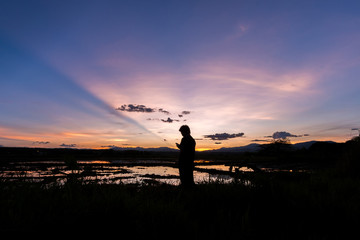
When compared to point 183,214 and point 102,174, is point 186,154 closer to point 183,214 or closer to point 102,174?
point 183,214

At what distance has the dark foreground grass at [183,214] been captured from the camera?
2.95m

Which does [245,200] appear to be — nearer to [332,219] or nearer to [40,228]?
[332,219]

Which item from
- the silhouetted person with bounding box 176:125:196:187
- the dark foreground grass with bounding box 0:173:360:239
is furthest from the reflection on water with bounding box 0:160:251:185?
the silhouetted person with bounding box 176:125:196:187

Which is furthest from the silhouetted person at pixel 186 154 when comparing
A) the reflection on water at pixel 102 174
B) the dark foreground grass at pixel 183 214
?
the dark foreground grass at pixel 183 214

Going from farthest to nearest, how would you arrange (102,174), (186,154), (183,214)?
(102,174)
(186,154)
(183,214)

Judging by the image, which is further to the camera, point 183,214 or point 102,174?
point 102,174

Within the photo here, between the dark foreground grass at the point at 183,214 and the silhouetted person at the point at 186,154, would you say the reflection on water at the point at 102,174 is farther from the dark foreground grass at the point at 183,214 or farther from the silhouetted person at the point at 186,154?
the silhouetted person at the point at 186,154

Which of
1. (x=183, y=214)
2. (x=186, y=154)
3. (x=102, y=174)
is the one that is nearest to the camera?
(x=183, y=214)

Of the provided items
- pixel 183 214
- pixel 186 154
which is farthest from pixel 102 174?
pixel 183 214

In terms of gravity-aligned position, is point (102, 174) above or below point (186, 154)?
below

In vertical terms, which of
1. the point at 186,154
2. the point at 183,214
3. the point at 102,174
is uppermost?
the point at 186,154

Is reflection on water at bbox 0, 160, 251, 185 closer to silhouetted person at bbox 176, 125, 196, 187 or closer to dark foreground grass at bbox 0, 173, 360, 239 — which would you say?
dark foreground grass at bbox 0, 173, 360, 239

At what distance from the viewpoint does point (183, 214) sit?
3410mm

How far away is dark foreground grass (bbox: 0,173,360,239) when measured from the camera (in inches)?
116
